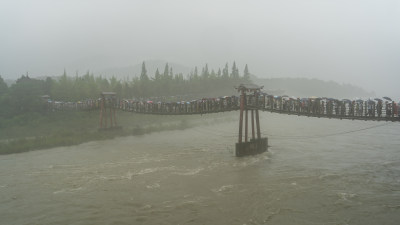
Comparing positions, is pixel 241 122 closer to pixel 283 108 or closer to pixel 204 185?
pixel 283 108

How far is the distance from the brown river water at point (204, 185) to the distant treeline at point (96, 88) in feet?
72.9

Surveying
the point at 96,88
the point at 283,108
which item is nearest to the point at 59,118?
the point at 96,88

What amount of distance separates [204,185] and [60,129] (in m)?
32.0

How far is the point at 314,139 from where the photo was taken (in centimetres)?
3719

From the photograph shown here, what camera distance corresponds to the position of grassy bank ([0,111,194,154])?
35656mm

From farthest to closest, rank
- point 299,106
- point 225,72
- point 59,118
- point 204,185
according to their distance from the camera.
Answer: point 225,72 → point 59,118 → point 299,106 → point 204,185

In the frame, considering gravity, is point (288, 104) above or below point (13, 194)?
above

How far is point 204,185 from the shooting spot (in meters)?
20.4

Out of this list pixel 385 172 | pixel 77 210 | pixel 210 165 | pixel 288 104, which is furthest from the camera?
pixel 288 104

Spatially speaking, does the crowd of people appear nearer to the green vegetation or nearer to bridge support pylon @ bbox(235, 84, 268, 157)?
bridge support pylon @ bbox(235, 84, 268, 157)

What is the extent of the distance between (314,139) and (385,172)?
48.7ft

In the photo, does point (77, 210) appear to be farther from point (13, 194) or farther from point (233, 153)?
point (233, 153)

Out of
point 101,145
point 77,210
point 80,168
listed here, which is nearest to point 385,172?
point 77,210

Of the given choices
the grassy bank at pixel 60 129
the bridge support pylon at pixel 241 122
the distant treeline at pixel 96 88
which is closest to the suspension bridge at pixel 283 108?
the bridge support pylon at pixel 241 122
